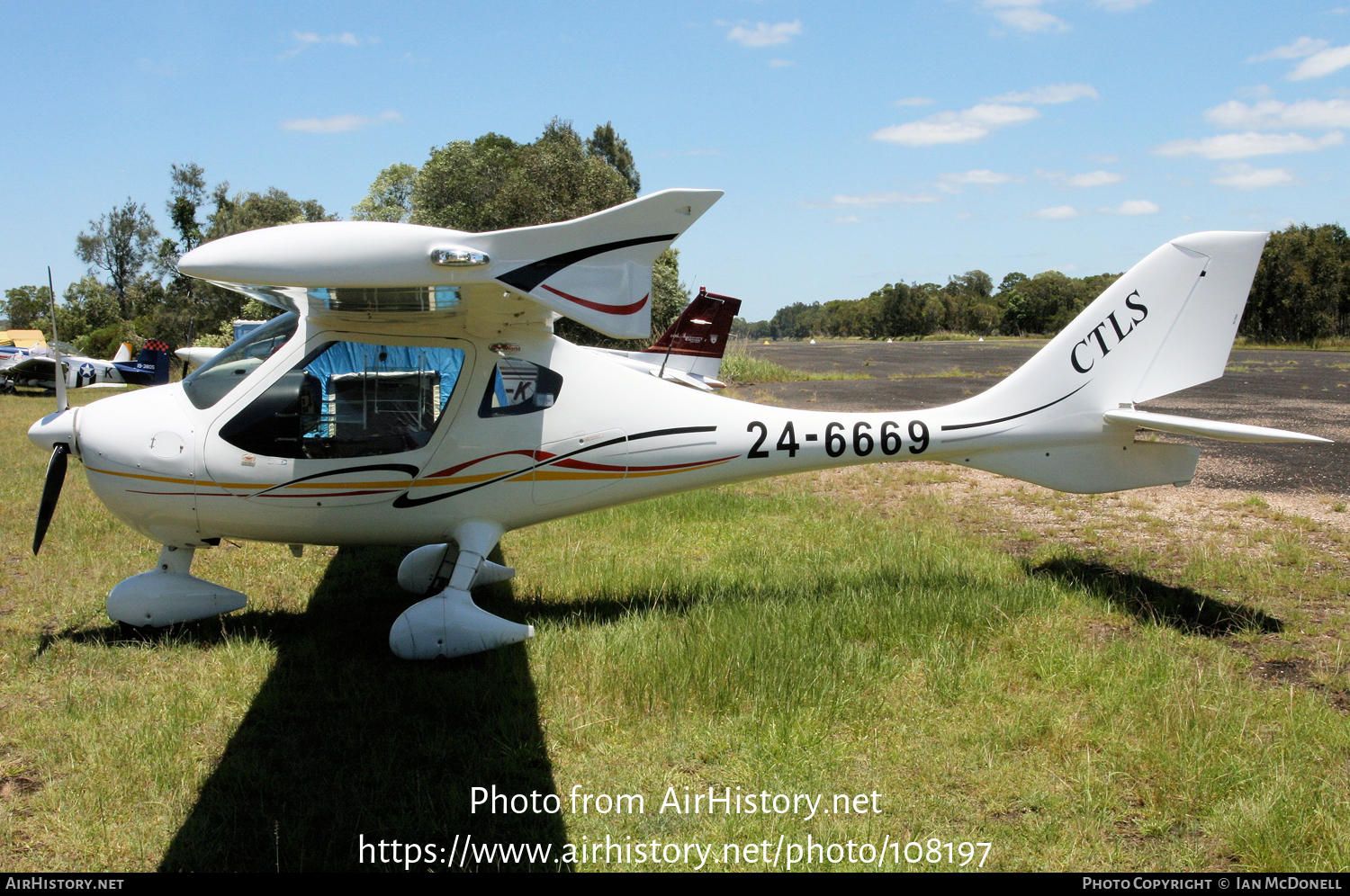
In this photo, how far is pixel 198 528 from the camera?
556 cm

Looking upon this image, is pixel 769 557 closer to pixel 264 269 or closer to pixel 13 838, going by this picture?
pixel 264 269

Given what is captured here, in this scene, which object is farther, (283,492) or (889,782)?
(283,492)

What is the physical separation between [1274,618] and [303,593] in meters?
7.53

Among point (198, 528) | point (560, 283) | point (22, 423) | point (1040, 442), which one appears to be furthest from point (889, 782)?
point (22, 423)

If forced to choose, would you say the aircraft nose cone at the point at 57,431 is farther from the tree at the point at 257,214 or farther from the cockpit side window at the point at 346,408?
the tree at the point at 257,214

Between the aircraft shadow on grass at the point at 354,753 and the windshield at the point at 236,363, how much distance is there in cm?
166

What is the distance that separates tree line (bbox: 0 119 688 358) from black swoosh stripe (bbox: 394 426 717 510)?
73.7 inches

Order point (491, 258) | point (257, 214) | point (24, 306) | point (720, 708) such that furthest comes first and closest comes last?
point (24, 306)
point (257, 214)
point (720, 708)
point (491, 258)

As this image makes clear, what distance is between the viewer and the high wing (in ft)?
13.4

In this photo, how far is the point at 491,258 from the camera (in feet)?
14.4

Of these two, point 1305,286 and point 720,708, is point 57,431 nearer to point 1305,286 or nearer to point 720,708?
point 720,708

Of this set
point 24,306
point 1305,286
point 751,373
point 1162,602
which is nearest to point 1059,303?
point 1305,286

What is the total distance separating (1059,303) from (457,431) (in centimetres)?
9499

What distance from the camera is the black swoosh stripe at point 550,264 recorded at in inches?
174
